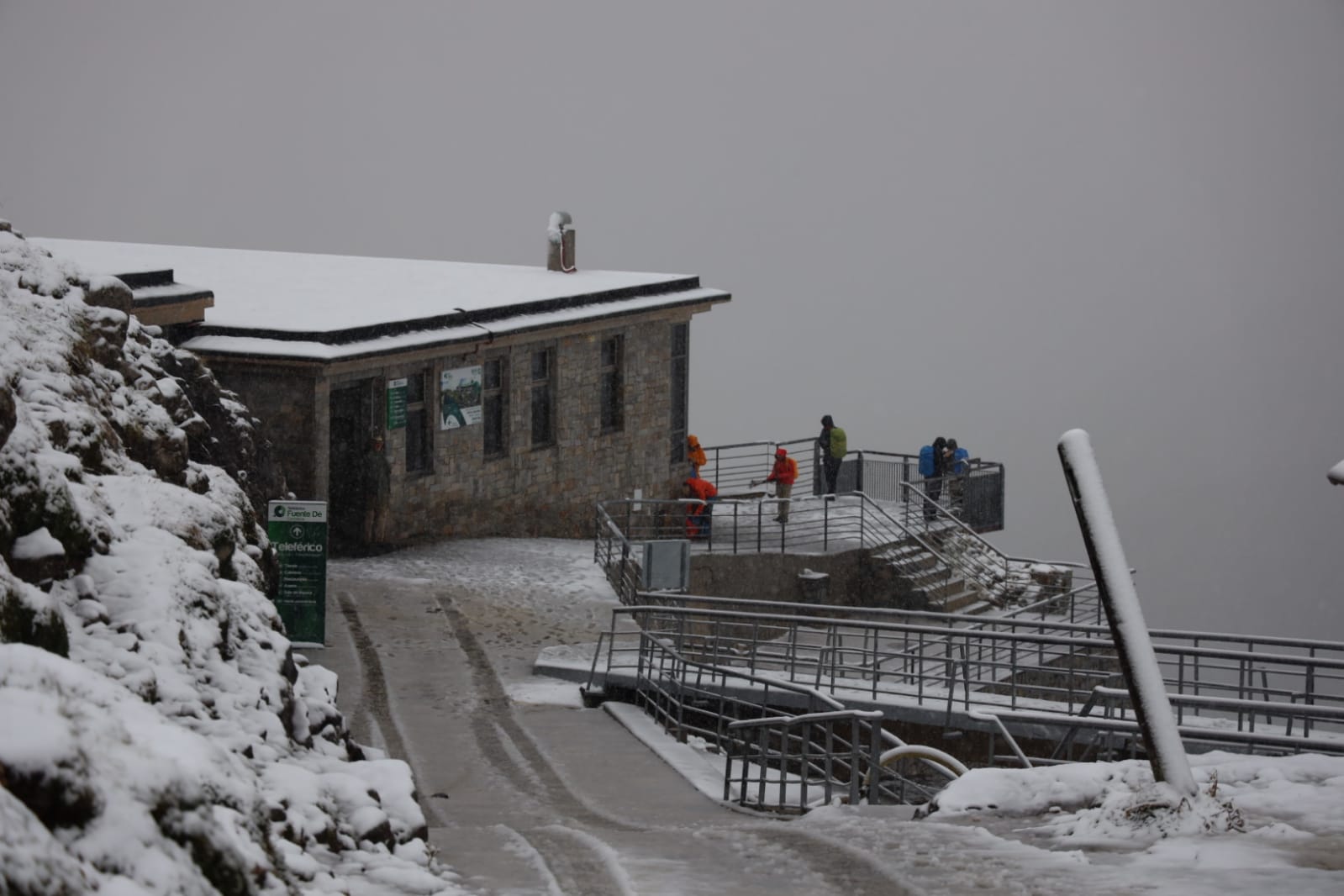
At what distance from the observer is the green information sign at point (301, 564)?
17.1 meters

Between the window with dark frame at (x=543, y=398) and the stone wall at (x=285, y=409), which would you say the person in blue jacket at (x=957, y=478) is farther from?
the stone wall at (x=285, y=409)

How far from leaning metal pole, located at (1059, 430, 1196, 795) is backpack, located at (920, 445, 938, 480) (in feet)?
72.4

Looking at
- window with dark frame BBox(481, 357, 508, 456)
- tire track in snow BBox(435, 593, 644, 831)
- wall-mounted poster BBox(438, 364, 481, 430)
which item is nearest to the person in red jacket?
window with dark frame BBox(481, 357, 508, 456)

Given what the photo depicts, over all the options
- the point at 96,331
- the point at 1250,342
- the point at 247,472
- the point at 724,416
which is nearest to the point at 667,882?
the point at 96,331

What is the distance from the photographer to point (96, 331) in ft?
43.5

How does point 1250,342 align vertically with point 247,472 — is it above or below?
above

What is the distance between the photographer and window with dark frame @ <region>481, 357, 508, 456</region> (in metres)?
26.4

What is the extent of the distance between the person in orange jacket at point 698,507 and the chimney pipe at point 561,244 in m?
4.74

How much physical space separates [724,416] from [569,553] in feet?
321

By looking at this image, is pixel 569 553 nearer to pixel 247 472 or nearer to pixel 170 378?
pixel 247 472

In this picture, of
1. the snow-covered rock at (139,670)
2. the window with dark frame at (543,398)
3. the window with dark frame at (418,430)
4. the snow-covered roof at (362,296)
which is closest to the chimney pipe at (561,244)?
the snow-covered roof at (362,296)

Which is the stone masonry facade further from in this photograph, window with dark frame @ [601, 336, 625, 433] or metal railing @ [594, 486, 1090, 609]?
metal railing @ [594, 486, 1090, 609]

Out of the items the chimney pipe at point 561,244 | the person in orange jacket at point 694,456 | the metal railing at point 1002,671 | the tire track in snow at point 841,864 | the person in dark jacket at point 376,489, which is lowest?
the tire track in snow at point 841,864

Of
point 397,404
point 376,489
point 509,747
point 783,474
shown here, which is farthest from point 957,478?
point 509,747
